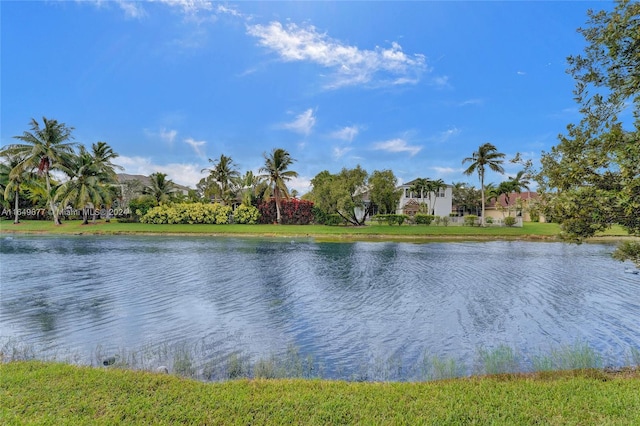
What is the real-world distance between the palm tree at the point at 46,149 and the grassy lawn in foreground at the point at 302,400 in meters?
49.5

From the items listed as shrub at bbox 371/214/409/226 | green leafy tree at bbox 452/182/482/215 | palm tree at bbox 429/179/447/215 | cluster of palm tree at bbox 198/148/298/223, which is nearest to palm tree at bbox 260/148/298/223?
cluster of palm tree at bbox 198/148/298/223

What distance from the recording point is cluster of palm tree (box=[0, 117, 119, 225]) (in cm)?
4350

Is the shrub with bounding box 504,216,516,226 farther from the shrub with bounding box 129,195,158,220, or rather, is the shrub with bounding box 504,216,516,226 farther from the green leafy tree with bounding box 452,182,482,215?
the shrub with bounding box 129,195,158,220

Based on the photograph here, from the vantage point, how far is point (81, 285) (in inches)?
551

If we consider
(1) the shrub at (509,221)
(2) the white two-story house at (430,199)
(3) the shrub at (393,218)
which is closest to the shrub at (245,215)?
(3) the shrub at (393,218)

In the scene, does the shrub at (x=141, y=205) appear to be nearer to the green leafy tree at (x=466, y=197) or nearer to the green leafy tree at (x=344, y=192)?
the green leafy tree at (x=344, y=192)

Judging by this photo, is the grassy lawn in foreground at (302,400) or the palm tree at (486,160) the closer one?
the grassy lawn in foreground at (302,400)

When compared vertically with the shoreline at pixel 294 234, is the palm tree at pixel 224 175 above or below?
above

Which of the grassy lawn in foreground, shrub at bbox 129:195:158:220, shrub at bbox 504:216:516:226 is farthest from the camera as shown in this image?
shrub at bbox 129:195:158:220

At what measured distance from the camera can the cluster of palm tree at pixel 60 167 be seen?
143ft

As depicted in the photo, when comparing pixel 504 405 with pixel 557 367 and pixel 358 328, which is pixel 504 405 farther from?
pixel 358 328

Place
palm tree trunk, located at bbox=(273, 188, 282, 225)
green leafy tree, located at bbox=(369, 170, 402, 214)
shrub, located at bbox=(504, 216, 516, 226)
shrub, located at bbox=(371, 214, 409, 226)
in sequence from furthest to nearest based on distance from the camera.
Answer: palm tree trunk, located at bbox=(273, 188, 282, 225)
shrub, located at bbox=(504, 216, 516, 226)
shrub, located at bbox=(371, 214, 409, 226)
green leafy tree, located at bbox=(369, 170, 402, 214)

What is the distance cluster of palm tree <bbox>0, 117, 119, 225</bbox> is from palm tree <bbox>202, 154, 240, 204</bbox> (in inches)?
535

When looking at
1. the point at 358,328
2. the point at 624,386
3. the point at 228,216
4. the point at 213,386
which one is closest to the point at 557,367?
the point at 624,386
